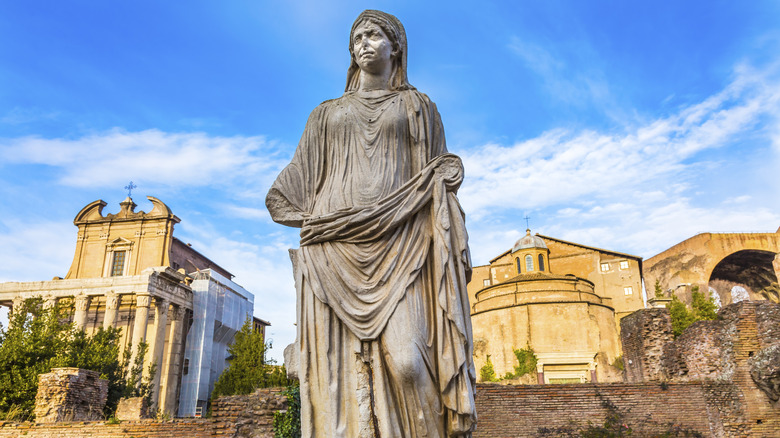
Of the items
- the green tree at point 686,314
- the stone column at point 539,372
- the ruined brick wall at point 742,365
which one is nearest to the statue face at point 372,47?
the ruined brick wall at point 742,365

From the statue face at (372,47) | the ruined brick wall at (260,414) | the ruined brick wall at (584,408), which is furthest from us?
the ruined brick wall at (584,408)

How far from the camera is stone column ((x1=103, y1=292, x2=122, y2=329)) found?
114 ft

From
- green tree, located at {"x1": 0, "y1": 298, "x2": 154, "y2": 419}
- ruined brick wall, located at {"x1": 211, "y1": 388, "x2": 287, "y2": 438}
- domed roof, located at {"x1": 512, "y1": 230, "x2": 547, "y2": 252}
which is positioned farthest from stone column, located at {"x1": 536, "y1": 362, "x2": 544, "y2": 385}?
ruined brick wall, located at {"x1": 211, "y1": 388, "x2": 287, "y2": 438}

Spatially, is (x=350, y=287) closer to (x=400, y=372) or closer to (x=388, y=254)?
(x=388, y=254)

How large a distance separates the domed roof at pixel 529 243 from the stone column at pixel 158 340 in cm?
2695

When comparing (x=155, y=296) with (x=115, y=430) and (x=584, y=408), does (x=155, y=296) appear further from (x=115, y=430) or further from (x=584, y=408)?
(x=584, y=408)

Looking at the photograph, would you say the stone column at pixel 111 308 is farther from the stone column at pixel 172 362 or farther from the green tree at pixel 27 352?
the green tree at pixel 27 352

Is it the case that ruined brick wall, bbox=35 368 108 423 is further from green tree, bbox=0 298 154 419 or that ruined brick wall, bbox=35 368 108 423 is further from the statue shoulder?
the statue shoulder

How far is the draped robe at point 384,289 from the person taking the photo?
261 centimetres

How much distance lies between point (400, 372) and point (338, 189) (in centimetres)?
98

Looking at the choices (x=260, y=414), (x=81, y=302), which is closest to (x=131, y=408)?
(x=260, y=414)

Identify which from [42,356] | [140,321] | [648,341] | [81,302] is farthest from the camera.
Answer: [81,302]

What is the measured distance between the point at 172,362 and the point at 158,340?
10.0 feet

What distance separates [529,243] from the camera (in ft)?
156
